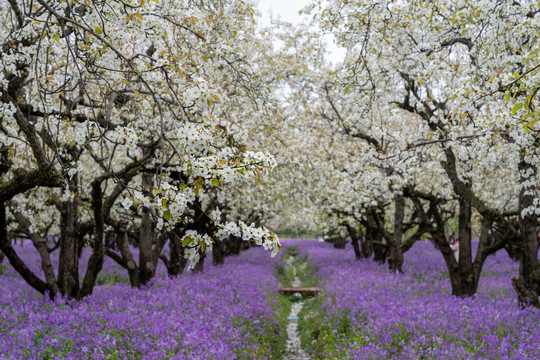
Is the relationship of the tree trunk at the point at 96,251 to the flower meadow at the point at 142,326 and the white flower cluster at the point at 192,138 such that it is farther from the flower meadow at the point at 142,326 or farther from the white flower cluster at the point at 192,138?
the white flower cluster at the point at 192,138

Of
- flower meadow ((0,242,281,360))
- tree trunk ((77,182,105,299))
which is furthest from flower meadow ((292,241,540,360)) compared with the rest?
tree trunk ((77,182,105,299))

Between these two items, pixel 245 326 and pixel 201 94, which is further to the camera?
pixel 245 326

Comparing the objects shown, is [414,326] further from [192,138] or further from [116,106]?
[116,106]

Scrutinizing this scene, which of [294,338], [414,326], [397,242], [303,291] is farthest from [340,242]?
[414,326]

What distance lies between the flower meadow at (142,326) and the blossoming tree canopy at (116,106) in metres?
1.59

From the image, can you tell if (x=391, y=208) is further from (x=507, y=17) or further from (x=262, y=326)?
(x=507, y=17)

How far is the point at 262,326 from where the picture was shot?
35.5 feet

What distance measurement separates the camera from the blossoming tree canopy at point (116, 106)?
3.76 metres

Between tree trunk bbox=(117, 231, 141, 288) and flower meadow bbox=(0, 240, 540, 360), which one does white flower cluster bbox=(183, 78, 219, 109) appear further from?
tree trunk bbox=(117, 231, 141, 288)

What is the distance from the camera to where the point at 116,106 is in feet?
27.7

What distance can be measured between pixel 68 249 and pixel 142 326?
3.74 m

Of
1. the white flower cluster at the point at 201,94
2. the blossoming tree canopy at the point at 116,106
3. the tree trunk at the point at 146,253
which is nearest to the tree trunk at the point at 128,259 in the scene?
the tree trunk at the point at 146,253

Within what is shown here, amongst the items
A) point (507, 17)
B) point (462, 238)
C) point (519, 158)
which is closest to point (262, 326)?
point (462, 238)

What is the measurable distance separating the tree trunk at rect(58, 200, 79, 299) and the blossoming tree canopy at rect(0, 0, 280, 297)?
2cm
